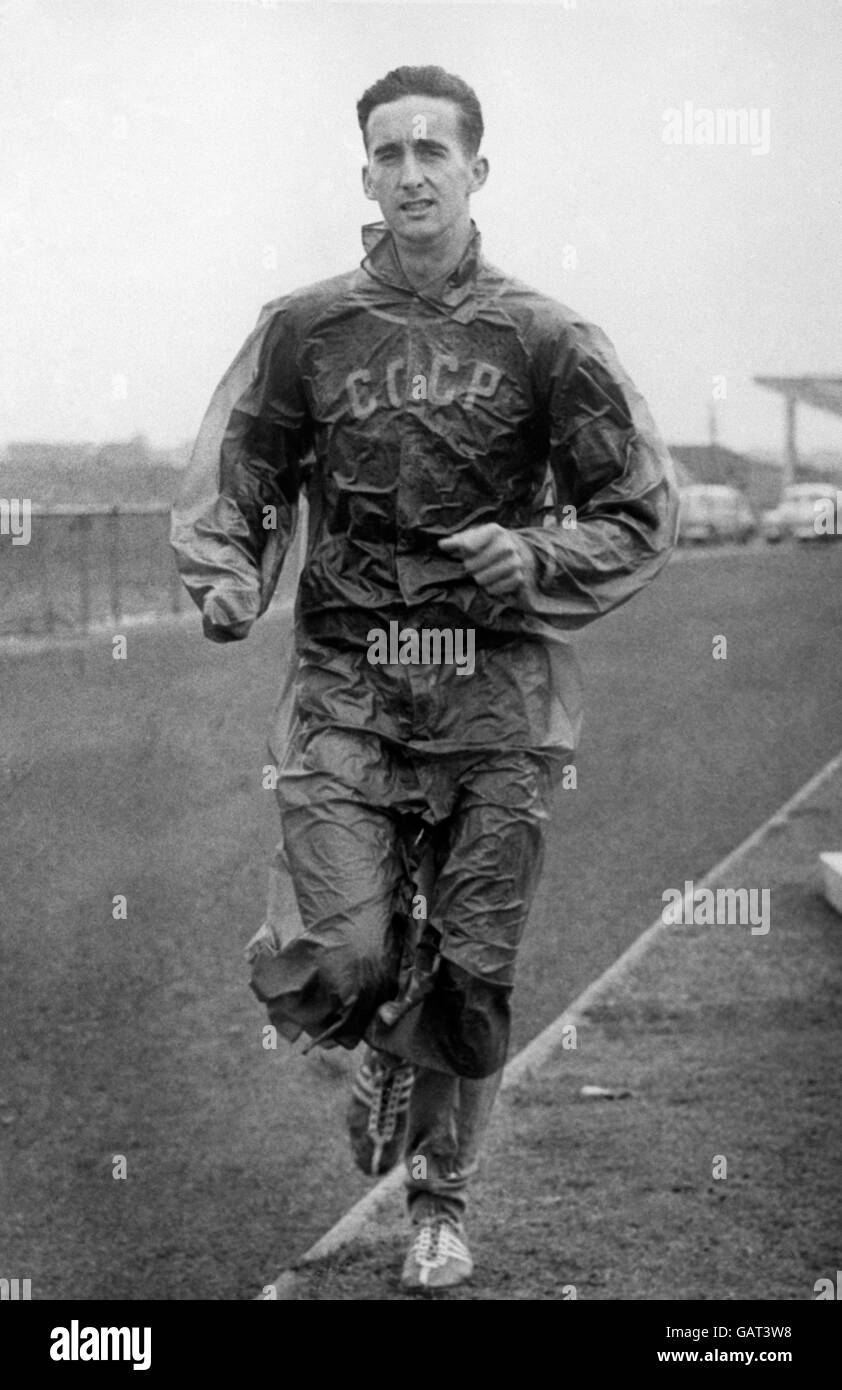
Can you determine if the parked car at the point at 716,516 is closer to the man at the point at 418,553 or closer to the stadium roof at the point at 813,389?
the stadium roof at the point at 813,389

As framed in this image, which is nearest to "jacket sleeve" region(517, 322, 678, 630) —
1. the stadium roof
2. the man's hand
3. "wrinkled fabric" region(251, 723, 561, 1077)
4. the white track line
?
the man's hand

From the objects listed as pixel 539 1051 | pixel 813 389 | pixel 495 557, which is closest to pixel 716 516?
pixel 813 389

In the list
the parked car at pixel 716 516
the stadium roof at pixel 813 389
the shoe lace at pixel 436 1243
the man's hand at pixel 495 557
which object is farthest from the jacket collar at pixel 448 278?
the parked car at pixel 716 516

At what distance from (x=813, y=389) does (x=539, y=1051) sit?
8.56 ft

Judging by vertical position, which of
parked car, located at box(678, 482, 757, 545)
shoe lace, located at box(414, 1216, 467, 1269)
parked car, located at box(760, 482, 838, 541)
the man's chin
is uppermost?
parked car, located at box(678, 482, 757, 545)

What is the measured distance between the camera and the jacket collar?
4.71 m

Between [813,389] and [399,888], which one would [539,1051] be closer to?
[399,888]

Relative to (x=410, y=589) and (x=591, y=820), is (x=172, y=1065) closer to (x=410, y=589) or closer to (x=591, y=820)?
(x=410, y=589)

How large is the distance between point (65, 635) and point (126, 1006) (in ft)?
3.47

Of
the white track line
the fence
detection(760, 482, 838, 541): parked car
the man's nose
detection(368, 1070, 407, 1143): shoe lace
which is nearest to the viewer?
the man's nose

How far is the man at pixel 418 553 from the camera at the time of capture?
4.64m

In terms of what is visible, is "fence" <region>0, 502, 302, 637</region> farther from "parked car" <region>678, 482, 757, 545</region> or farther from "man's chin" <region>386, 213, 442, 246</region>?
"parked car" <region>678, 482, 757, 545</region>

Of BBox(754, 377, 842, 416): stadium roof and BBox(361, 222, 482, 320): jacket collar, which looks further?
BBox(754, 377, 842, 416): stadium roof

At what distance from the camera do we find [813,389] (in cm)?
827
